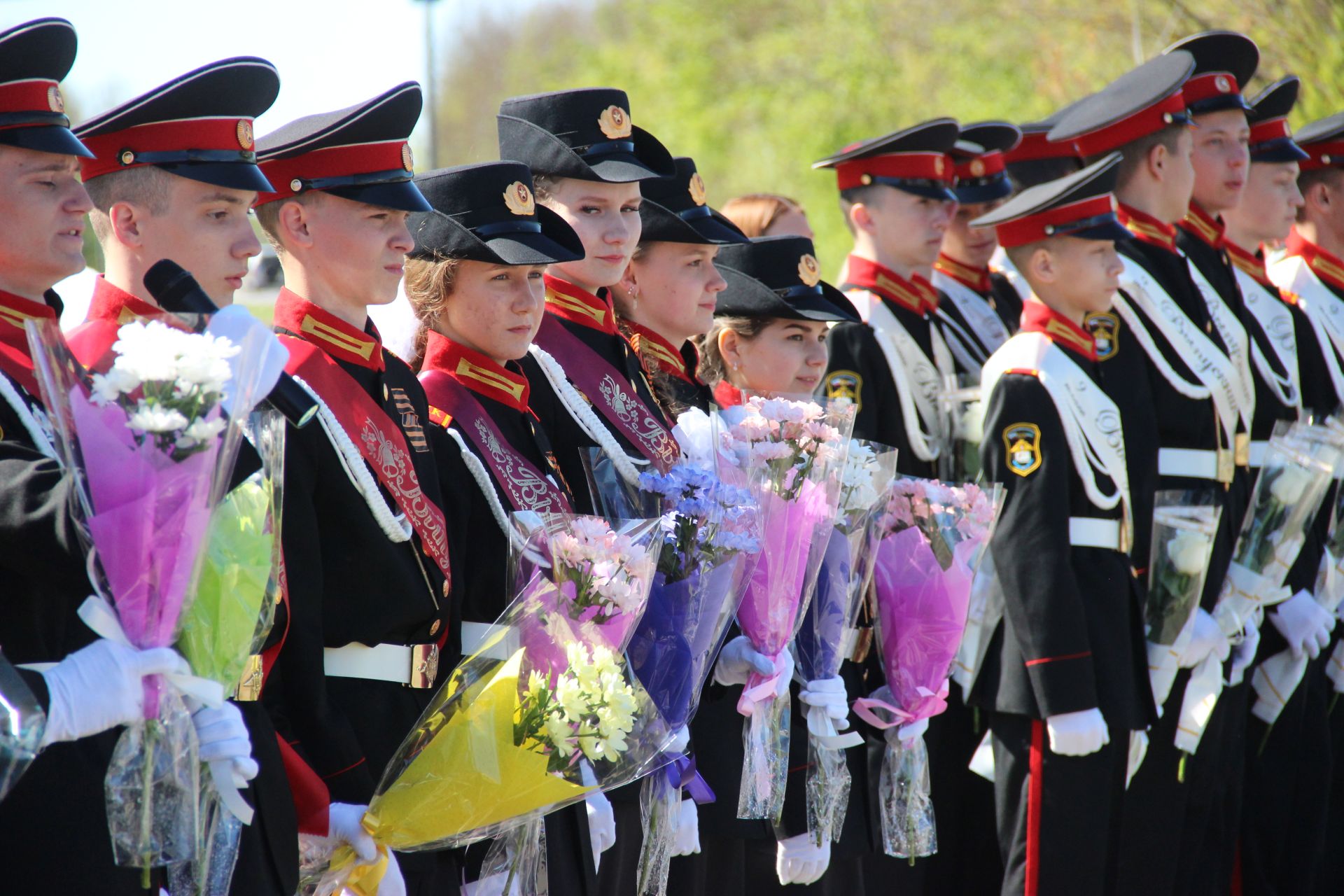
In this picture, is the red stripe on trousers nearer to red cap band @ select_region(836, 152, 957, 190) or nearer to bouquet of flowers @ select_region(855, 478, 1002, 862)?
bouquet of flowers @ select_region(855, 478, 1002, 862)

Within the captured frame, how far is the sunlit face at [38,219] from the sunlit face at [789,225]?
119 inches

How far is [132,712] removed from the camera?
2.29 meters

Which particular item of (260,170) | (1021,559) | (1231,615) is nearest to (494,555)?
(260,170)

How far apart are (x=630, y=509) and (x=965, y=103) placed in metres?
14.6

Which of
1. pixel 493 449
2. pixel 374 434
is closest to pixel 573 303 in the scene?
pixel 493 449

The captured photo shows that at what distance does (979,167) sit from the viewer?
20.1 feet

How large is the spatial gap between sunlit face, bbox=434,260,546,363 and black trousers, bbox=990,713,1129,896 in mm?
2256

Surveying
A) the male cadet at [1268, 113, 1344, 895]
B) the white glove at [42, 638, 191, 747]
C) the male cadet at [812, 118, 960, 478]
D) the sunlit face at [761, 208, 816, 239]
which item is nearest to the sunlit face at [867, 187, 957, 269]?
the male cadet at [812, 118, 960, 478]

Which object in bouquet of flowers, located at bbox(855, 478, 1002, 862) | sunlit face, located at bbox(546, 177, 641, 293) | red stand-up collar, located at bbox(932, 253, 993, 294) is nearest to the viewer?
sunlit face, located at bbox(546, 177, 641, 293)

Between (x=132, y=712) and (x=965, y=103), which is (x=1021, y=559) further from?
(x=965, y=103)

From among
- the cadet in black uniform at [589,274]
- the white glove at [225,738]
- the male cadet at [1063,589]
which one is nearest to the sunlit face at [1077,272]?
the male cadet at [1063,589]

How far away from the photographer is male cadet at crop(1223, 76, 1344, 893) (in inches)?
218

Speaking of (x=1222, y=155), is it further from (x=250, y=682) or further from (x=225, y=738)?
(x=225, y=738)

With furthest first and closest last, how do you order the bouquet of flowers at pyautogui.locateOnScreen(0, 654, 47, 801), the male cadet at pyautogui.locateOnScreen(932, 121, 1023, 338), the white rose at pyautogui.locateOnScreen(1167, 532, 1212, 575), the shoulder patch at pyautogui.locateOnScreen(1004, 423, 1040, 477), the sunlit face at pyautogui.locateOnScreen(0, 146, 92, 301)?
the male cadet at pyautogui.locateOnScreen(932, 121, 1023, 338), the white rose at pyautogui.locateOnScreen(1167, 532, 1212, 575), the shoulder patch at pyautogui.locateOnScreen(1004, 423, 1040, 477), the sunlit face at pyautogui.locateOnScreen(0, 146, 92, 301), the bouquet of flowers at pyautogui.locateOnScreen(0, 654, 47, 801)
